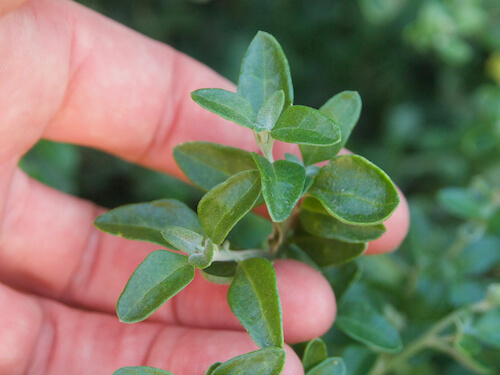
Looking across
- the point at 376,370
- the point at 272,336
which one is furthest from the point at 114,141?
the point at 376,370

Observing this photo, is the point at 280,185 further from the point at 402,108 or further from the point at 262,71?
the point at 402,108

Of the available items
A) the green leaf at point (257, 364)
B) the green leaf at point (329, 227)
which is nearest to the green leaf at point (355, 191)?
the green leaf at point (329, 227)

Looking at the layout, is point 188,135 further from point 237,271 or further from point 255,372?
point 255,372

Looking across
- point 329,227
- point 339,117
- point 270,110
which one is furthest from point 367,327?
point 270,110

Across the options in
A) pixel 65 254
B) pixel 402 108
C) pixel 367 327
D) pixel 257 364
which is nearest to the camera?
pixel 257 364

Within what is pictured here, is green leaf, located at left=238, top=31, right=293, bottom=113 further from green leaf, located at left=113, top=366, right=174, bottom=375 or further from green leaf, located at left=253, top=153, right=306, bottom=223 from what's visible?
green leaf, located at left=113, top=366, right=174, bottom=375

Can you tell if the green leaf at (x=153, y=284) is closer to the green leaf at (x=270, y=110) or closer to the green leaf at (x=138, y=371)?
the green leaf at (x=138, y=371)

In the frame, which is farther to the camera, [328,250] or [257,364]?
[328,250]
